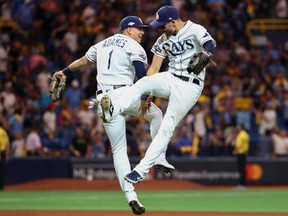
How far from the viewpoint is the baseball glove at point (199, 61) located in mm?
11688

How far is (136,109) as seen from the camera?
12484 mm

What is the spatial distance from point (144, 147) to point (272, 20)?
8184 millimetres

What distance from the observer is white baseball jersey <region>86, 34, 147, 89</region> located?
12.6 meters

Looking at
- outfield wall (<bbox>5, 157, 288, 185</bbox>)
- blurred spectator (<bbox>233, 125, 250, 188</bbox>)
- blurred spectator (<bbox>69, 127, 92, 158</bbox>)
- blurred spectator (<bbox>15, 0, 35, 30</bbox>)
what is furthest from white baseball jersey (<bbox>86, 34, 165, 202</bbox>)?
blurred spectator (<bbox>15, 0, 35, 30</bbox>)

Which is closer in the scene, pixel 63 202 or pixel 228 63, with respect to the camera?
pixel 63 202

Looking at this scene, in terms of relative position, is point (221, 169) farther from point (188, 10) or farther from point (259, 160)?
point (188, 10)

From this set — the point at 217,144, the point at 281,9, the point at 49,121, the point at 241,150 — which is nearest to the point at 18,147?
the point at 49,121

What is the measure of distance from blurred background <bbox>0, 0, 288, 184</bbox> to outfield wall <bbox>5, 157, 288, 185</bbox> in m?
0.04

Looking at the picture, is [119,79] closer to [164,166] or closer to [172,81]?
[172,81]

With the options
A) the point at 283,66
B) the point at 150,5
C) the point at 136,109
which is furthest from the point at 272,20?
the point at 136,109

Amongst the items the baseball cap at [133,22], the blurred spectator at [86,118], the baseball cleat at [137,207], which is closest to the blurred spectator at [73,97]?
the blurred spectator at [86,118]

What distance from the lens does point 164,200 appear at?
18.8m

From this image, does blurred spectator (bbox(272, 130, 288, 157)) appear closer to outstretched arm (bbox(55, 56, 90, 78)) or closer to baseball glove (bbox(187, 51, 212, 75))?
outstretched arm (bbox(55, 56, 90, 78))

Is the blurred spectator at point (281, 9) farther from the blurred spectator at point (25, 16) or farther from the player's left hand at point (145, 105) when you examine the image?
the player's left hand at point (145, 105)
